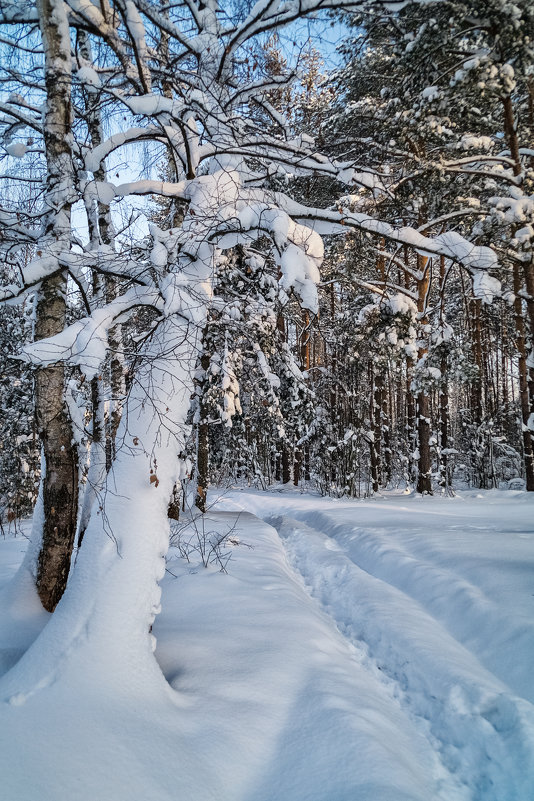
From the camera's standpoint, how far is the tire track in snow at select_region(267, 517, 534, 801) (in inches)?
86.1

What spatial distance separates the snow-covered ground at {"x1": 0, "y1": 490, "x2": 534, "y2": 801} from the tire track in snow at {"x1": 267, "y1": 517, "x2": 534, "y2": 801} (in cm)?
1

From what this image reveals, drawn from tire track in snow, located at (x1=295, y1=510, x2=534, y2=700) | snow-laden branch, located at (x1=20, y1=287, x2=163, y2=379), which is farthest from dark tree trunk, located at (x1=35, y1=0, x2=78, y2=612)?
tire track in snow, located at (x1=295, y1=510, x2=534, y2=700)

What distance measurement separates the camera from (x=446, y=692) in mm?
2814

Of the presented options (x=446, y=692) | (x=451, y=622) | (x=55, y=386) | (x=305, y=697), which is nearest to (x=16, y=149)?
(x=55, y=386)

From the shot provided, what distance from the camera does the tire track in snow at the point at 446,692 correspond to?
7.18 ft

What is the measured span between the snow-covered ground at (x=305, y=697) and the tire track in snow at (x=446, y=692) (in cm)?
1

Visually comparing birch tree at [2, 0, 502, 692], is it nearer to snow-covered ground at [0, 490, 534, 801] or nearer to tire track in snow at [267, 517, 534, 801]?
snow-covered ground at [0, 490, 534, 801]

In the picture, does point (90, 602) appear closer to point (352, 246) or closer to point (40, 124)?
point (40, 124)

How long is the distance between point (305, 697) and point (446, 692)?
1.11m

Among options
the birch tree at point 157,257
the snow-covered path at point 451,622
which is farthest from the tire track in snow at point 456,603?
the birch tree at point 157,257

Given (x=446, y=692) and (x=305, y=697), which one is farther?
(x=446, y=692)

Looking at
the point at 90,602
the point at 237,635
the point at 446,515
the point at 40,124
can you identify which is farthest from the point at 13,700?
the point at 446,515

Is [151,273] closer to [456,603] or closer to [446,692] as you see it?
[446,692]

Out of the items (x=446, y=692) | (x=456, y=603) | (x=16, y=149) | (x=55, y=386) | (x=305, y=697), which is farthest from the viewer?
(x=456, y=603)
